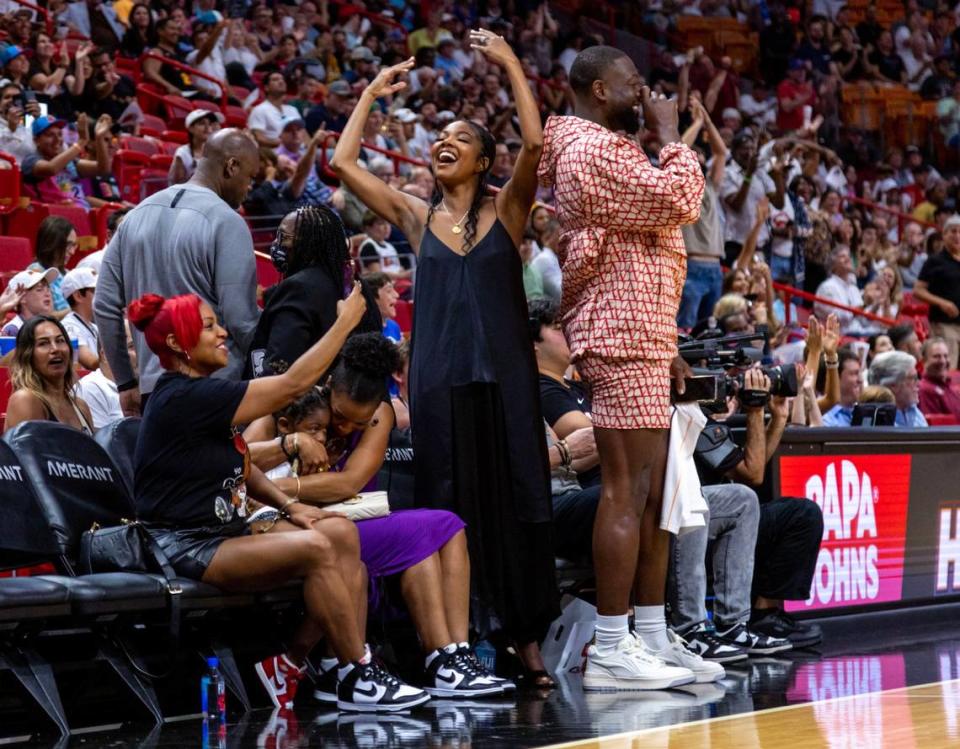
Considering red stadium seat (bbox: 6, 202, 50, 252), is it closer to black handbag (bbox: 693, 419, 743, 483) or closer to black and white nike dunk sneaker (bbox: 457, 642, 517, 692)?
black handbag (bbox: 693, 419, 743, 483)

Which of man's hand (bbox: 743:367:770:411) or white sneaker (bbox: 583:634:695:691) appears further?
man's hand (bbox: 743:367:770:411)

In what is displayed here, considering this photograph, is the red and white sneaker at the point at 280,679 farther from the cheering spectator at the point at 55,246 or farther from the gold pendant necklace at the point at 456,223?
the cheering spectator at the point at 55,246

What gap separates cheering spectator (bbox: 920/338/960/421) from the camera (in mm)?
10875

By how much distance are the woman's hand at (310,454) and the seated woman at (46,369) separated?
1.16 meters

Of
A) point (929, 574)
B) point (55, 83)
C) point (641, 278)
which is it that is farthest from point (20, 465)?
point (55, 83)

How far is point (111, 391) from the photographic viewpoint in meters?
7.57

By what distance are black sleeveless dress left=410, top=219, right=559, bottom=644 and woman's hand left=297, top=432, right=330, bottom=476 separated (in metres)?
0.38

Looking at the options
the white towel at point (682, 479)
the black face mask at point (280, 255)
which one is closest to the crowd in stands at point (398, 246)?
the black face mask at point (280, 255)

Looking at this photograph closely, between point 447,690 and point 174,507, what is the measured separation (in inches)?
43.6

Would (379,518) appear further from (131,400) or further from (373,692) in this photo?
(131,400)

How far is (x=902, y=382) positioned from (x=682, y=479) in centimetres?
409

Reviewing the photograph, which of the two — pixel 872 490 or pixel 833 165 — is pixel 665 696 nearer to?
pixel 872 490

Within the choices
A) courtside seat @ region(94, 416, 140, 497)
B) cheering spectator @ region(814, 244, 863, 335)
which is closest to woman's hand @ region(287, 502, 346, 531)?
courtside seat @ region(94, 416, 140, 497)

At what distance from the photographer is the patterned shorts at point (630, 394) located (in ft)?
18.4
